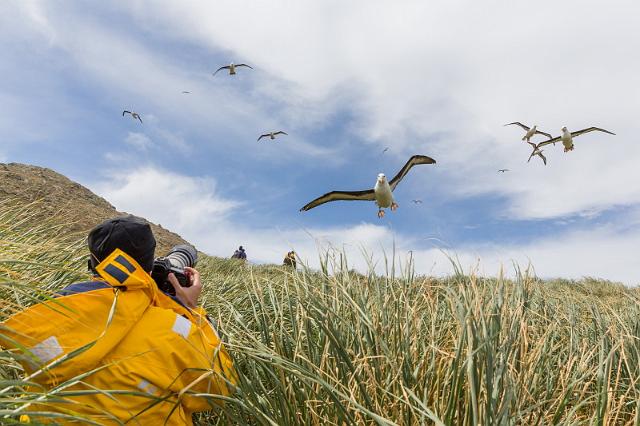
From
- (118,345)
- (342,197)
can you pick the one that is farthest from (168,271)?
(342,197)

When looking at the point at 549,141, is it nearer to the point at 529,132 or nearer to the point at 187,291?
the point at 529,132

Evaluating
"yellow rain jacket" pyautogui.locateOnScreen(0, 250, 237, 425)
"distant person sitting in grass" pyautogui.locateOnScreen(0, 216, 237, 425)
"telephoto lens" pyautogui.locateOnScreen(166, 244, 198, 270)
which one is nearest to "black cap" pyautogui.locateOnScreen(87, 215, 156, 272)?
"distant person sitting in grass" pyautogui.locateOnScreen(0, 216, 237, 425)

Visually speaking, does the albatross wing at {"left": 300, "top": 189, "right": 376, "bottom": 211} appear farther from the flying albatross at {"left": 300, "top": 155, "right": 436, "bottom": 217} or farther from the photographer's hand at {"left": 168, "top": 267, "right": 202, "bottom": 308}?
the photographer's hand at {"left": 168, "top": 267, "right": 202, "bottom": 308}

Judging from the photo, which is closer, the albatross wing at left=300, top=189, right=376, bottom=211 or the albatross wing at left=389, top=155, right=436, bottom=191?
the albatross wing at left=300, top=189, right=376, bottom=211

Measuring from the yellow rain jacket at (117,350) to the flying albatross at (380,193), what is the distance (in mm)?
9737

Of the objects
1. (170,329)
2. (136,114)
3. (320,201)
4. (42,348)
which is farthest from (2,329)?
(136,114)

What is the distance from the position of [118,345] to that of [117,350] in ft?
0.07

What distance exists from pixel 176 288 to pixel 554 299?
4.75m

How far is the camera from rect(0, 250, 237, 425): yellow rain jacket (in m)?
1.66

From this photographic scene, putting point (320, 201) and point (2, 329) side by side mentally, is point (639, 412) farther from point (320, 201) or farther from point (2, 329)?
point (320, 201)

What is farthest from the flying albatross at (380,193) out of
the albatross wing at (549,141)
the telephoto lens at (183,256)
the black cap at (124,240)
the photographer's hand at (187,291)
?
the albatross wing at (549,141)

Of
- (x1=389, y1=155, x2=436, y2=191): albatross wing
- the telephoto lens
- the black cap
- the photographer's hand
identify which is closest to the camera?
the black cap

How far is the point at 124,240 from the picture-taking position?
6.56 feet

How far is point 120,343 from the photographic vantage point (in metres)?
1.83
